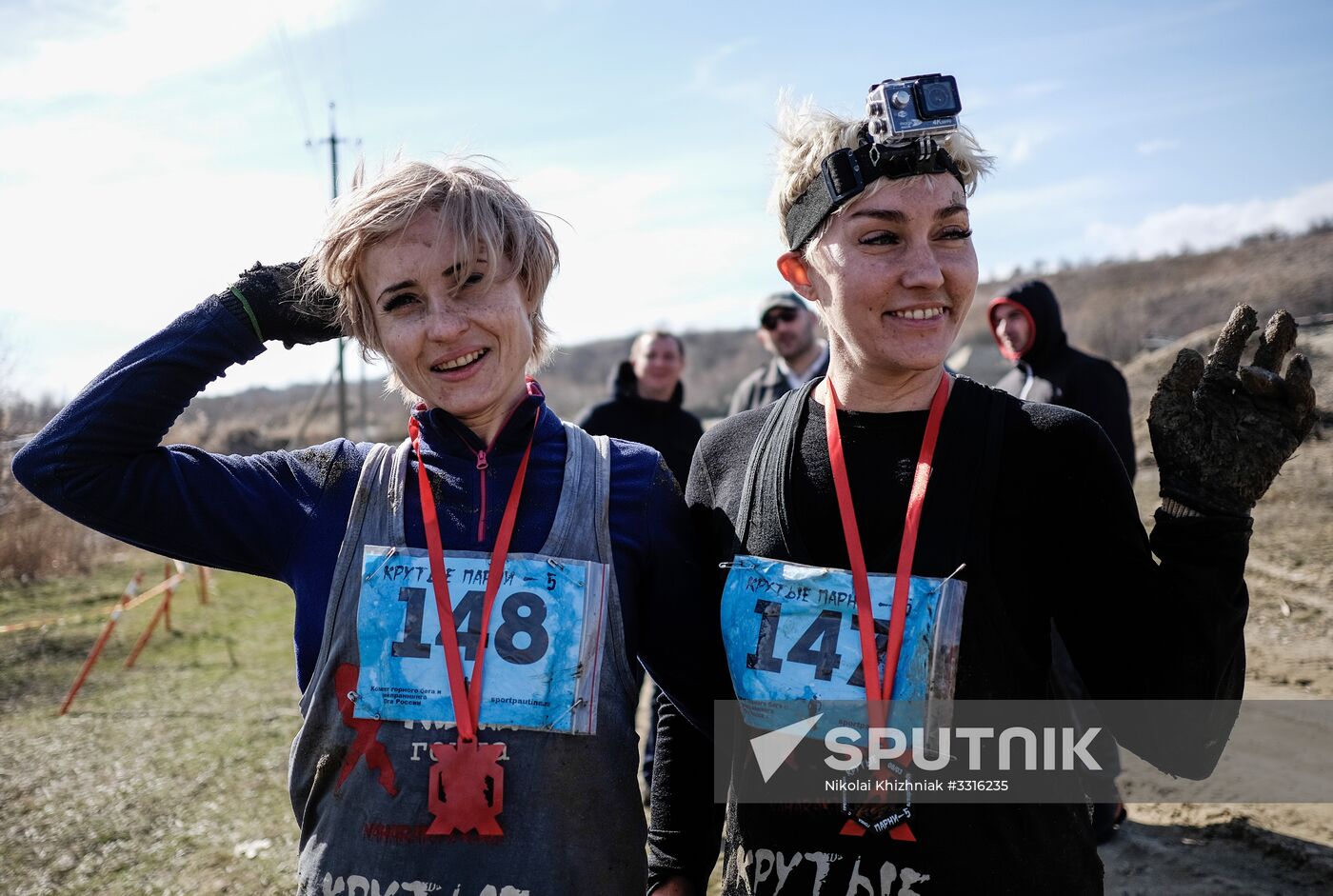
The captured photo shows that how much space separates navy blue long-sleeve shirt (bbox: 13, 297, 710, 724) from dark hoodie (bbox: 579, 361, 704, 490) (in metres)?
3.53

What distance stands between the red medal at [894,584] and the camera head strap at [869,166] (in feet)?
1.58

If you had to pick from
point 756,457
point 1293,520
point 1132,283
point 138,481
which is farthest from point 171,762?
point 1132,283

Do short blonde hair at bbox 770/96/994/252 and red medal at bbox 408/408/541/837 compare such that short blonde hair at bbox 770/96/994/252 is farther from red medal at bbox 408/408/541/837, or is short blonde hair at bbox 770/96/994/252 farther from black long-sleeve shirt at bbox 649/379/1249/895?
red medal at bbox 408/408/541/837

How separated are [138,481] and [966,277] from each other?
1684 millimetres

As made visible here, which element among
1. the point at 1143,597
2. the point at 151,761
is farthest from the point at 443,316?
the point at 151,761

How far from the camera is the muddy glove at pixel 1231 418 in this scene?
1600 millimetres

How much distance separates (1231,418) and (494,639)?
1396 mm

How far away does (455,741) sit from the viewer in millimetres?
1681

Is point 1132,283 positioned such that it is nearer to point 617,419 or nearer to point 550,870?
point 617,419

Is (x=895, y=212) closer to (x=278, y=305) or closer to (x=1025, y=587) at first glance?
(x=1025, y=587)

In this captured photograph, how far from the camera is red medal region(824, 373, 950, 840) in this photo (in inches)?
65.9

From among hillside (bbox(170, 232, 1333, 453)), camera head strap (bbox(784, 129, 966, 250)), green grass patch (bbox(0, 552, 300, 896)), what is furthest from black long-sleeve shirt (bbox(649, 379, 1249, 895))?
hillside (bbox(170, 232, 1333, 453))

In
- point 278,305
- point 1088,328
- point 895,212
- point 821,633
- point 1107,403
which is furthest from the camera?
point 1088,328

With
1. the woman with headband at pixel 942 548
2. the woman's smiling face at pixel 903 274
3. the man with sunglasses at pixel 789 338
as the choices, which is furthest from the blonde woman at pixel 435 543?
the man with sunglasses at pixel 789 338
